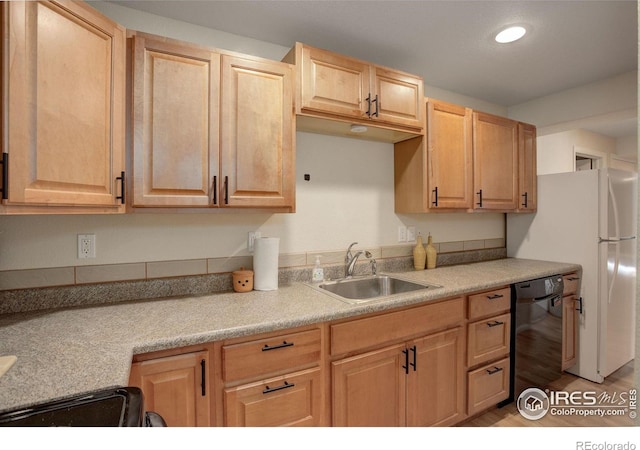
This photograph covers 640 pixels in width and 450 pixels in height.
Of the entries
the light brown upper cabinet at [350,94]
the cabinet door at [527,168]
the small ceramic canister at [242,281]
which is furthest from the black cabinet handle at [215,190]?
the cabinet door at [527,168]

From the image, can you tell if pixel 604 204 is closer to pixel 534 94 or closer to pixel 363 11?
pixel 534 94

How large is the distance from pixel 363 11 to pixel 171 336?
1792 millimetres

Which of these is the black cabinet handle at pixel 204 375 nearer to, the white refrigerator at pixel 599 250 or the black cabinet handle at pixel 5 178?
the black cabinet handle at pixel 5 178

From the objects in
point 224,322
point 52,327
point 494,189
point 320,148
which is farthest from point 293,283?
point 494,189

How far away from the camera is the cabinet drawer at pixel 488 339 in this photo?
1954 millimetres

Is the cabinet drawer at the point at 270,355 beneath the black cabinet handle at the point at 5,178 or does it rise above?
beneath

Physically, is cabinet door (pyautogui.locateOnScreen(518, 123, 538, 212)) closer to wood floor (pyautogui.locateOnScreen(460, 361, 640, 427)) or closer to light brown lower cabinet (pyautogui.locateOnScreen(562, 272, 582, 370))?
light brown lower cabinet (pyautogui.locateOnScreen(562, 272, 582, 370))

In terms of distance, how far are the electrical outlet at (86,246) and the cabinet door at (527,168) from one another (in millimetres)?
3040

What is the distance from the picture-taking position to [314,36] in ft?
6.33

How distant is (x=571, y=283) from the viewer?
2498mm

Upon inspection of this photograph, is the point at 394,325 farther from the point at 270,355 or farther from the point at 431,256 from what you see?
the point at 431,256

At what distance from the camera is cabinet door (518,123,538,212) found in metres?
2.74

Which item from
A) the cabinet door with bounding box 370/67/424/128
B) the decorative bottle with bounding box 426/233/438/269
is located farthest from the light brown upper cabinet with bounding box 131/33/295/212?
the decorative bottle with bounding box 426/233/438/269

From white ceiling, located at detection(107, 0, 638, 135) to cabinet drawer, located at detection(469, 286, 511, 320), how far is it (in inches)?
61.9
